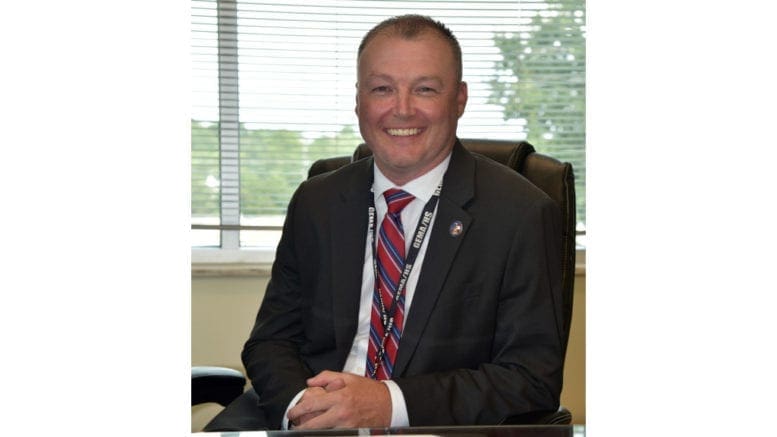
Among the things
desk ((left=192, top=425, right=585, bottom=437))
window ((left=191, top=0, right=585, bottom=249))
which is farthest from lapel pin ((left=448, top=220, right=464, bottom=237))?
window ((left=191, top=0, right=585, bottom=249))

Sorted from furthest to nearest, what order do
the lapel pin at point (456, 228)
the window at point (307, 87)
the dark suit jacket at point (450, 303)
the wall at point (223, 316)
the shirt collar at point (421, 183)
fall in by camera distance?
the window at point (307, 87) → the wall at point (223, 316) → the shirt collar at point (421, 183) → the lapel pin at point (456, 228) → the dark suit jacket at point (450, 303)

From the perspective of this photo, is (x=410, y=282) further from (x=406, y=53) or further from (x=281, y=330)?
→ (x=406, y=53)

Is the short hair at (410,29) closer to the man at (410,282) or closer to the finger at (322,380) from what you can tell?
the man at (410,282)

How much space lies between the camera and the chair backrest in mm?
1767

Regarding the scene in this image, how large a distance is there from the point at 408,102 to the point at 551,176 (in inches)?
12.9

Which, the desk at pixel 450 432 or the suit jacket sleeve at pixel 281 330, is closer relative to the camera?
the desk at pixel 450 432

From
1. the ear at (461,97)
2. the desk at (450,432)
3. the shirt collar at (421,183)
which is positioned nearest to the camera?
the desk at (450,432)

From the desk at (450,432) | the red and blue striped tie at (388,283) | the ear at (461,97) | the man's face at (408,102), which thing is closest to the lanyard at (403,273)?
the red and blue striped tie at (388,283)

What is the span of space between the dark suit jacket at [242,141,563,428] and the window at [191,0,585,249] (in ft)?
5.88

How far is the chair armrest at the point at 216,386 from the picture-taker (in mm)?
1780
